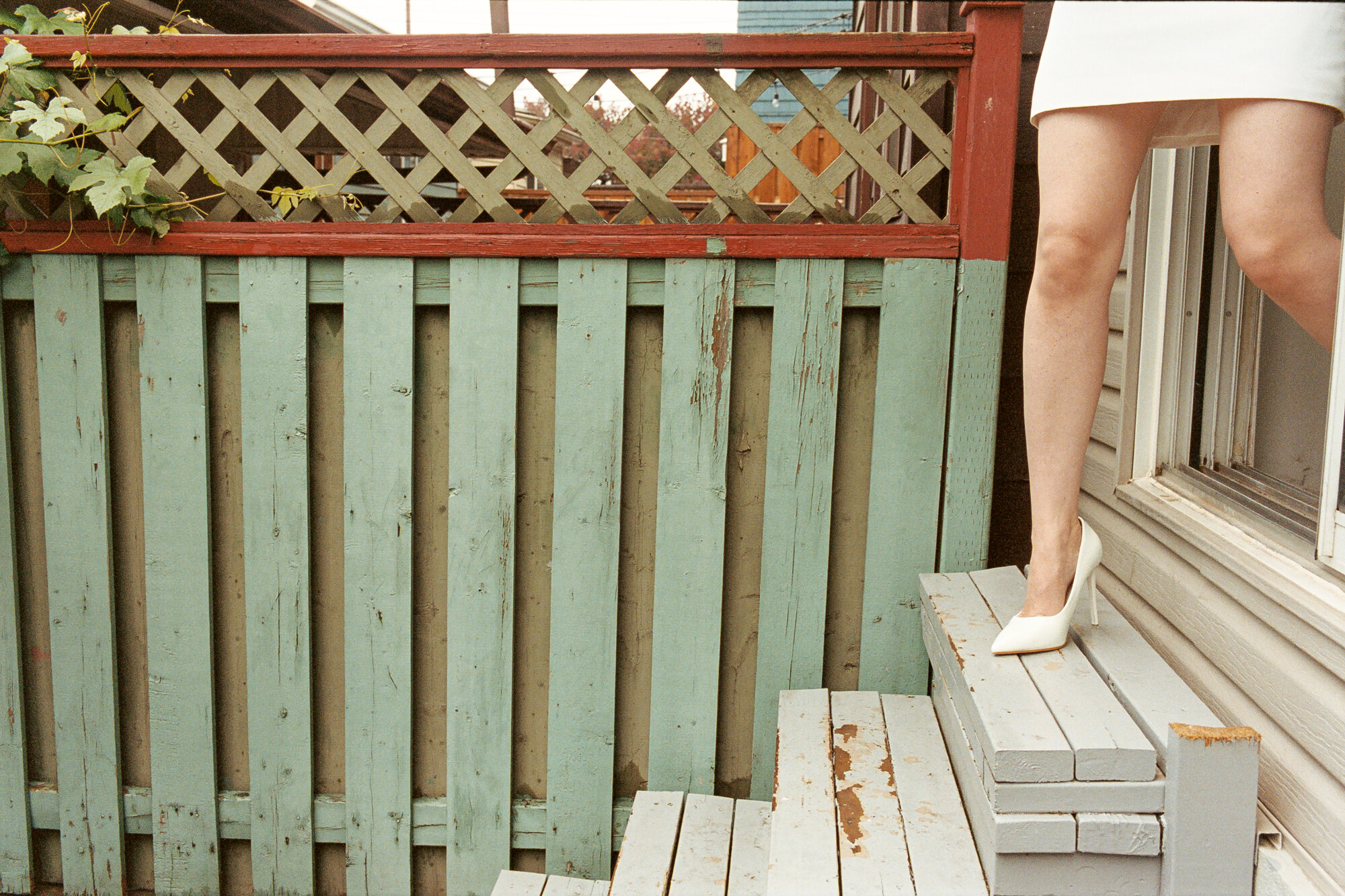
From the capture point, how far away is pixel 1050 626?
4.94ft

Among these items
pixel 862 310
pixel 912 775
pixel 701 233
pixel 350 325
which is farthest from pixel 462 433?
pixel 912 775

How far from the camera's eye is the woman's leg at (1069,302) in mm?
1396

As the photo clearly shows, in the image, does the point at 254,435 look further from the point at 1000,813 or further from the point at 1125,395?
the point at 1125,395

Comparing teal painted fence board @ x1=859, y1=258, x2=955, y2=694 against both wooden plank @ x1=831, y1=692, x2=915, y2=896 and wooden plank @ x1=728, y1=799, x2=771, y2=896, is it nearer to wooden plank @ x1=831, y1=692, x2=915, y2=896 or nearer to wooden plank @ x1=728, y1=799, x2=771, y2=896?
wooden plank @ x1=831, y1=692, x2=915, y2=896

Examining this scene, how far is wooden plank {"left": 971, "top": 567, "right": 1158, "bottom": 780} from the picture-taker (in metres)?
1.20

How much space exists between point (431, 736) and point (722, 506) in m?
0.82

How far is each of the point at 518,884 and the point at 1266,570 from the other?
147cm

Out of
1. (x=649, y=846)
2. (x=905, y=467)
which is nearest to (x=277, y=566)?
(x=649, y=846)

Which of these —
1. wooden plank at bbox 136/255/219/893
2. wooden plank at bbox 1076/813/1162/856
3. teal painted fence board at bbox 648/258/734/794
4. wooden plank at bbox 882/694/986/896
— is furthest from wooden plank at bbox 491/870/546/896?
wooden plank at bbox 1076/813/1162/856

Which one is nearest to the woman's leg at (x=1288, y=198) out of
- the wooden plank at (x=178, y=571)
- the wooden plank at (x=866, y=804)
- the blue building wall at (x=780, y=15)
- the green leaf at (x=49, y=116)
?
the wooden plank at (x=866, y=804)

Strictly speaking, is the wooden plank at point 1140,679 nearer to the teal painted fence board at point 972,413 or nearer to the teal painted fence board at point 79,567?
the teal painted fence board at point 972,413

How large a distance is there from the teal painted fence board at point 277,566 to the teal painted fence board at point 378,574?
10cm

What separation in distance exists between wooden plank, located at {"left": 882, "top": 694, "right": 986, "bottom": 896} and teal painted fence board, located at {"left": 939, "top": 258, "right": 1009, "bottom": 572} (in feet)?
Answer: 1.10

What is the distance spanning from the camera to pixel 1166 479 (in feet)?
6.10
